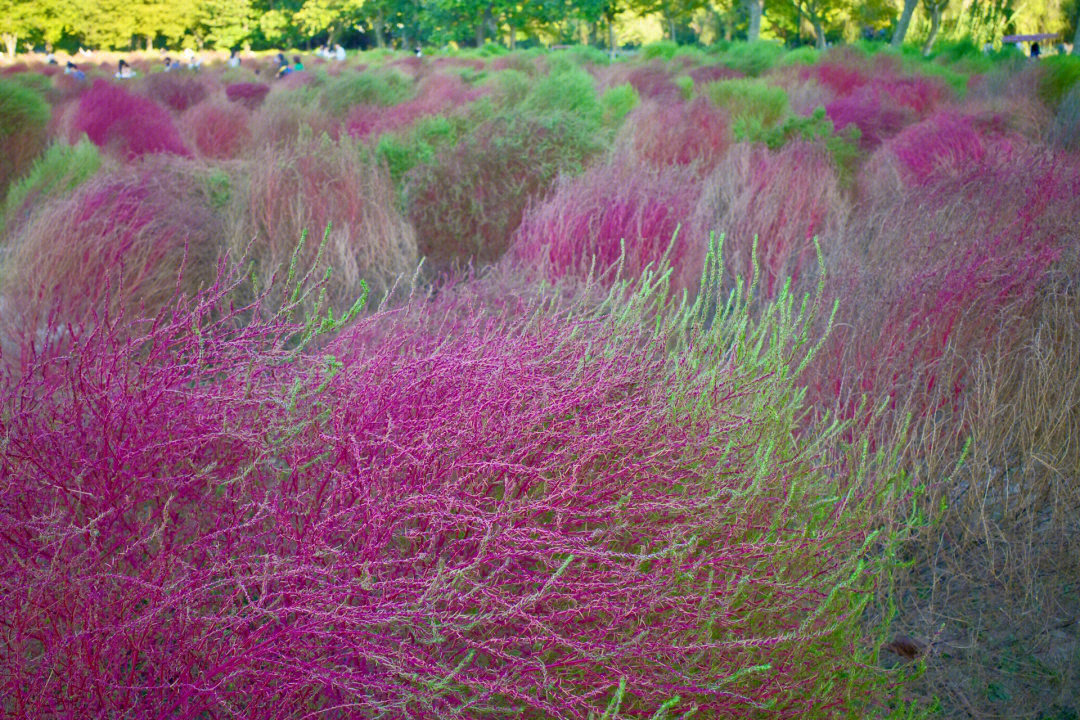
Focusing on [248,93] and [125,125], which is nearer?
[125,125]

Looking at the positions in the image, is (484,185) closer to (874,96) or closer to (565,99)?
(565,99)

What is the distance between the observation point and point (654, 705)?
5.39ft

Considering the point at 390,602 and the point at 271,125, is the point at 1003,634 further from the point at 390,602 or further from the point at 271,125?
the point at 271,125

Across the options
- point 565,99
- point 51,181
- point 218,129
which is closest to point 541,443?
point 51,181

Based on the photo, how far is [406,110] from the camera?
35.8ft

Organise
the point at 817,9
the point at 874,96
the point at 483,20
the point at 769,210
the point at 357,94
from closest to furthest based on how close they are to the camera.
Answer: the point at 769,210
the point at 874,96
the point at 357,94
the point at 817,9
the point at 483,20

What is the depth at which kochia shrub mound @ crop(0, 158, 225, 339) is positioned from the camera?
4.56 metres

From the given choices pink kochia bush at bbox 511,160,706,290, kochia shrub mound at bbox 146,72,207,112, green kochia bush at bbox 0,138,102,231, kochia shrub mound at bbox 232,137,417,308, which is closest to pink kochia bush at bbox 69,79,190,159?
green kochia bush at bbox 0,138,102,231

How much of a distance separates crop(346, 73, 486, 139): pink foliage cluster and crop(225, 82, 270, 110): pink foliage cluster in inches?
114

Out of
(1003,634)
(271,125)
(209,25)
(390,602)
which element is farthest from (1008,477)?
(209,25)

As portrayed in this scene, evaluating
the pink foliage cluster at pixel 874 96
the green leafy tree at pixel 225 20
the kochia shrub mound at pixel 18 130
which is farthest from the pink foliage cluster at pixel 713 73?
the green leafy tree at pixel 225 20

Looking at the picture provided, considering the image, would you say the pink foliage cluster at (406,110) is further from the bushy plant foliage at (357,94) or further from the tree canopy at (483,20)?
the tree canopy at (483,20)

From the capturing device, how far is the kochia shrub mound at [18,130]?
8812 mm

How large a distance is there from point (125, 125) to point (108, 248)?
603 centimetres
